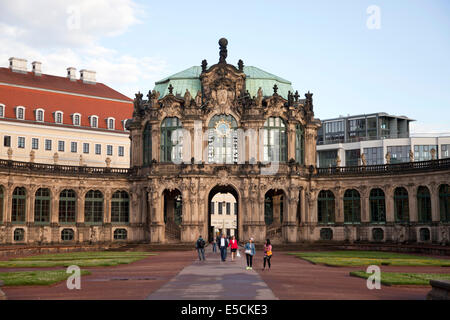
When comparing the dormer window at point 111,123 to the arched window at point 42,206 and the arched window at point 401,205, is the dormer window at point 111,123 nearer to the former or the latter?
the arched window at point 42,206

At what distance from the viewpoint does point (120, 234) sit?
8581cm

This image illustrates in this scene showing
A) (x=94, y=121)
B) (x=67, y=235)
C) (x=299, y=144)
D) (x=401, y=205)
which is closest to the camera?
(x=401, y=205)

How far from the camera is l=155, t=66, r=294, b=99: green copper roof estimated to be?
85.9 m

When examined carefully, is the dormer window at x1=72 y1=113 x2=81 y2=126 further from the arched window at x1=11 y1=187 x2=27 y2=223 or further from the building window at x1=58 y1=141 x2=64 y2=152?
the arched window at x1=11 y1=187 x2=27 y2=223

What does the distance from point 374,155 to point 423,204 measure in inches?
2527

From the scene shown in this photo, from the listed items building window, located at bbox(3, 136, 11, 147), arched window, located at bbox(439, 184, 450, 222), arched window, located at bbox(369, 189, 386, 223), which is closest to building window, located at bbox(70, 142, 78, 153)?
building window, located at bbox(3, 136, 11, 147)

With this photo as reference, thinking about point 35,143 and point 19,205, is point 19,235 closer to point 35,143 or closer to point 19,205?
point 19,205

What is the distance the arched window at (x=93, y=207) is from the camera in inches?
A: 3337

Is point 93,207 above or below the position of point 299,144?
below

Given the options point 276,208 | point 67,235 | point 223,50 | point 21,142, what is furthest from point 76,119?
point 276,208

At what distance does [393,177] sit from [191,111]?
26797 millimetres

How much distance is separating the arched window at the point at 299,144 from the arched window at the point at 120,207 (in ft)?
77.4

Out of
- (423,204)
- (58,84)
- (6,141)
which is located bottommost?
(423,204)

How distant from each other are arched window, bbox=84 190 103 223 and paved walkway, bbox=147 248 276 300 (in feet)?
150
